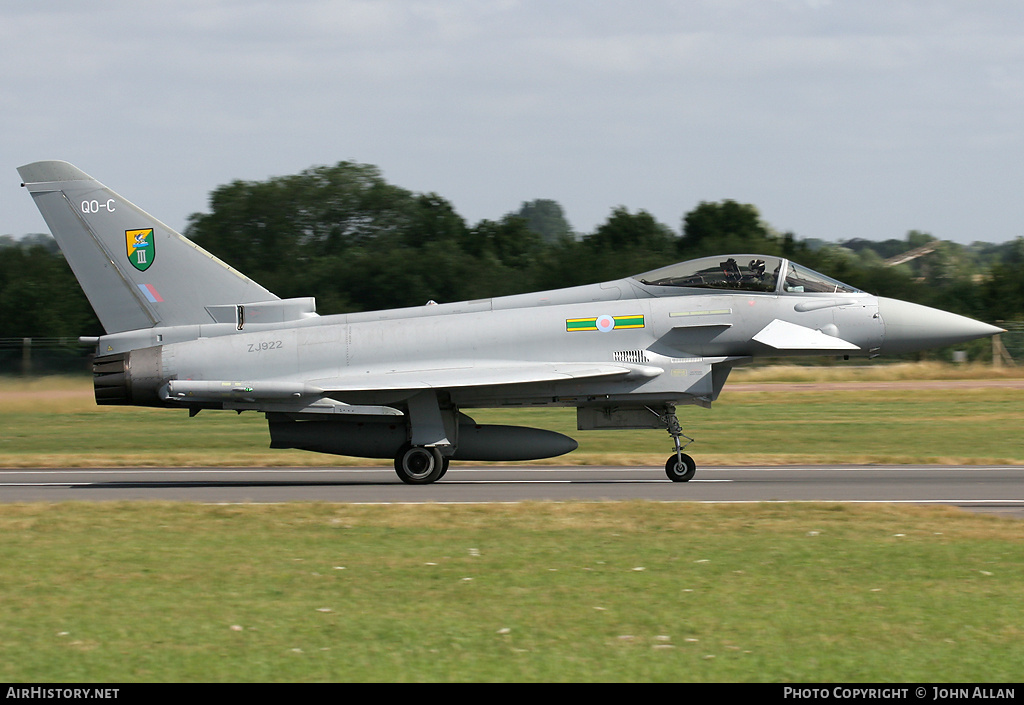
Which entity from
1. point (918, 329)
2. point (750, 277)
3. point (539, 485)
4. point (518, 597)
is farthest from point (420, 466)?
point (518, 597)

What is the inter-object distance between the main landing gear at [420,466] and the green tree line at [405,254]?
2908 cm

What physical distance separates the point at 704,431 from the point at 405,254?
3028cm

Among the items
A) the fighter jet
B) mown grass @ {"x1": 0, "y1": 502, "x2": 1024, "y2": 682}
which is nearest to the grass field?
mown grass @ {"x1": 0, "y1": 502, "x2": 1024, "y2": 682}

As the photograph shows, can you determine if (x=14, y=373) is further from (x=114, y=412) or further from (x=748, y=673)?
(x=748, y=673)

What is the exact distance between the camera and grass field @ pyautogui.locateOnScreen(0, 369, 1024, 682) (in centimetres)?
577

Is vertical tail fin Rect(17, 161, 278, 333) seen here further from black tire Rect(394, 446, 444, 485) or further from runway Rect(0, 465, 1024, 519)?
black tire Rect(394, 446, 444, 485)

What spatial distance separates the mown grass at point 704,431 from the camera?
64.6 feet

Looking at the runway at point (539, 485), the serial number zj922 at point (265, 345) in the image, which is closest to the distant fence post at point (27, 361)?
the runway at point (539, 485)

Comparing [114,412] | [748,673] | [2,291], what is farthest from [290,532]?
[2,291]

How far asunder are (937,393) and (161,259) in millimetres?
24876

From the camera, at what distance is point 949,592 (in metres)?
7.41

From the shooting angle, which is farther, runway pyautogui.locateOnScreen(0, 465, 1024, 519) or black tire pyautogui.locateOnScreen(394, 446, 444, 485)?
black tire pyautogui.locateOnScreen(394, 446, 444, 485)

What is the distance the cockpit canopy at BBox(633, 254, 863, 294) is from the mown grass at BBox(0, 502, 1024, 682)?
4.98 m

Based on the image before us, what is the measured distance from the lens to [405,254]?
2063 inches
